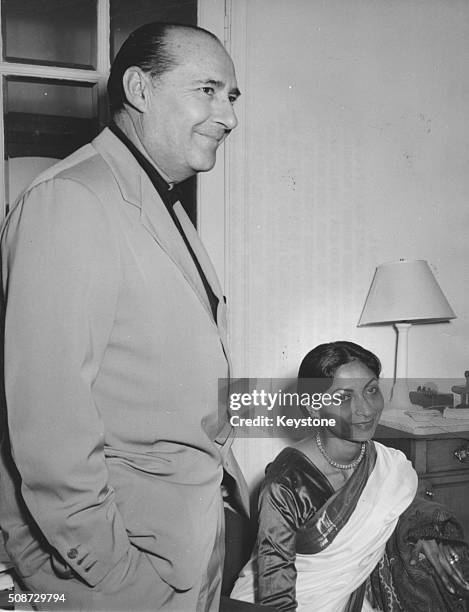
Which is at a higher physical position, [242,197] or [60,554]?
[242,197]

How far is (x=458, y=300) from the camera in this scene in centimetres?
242

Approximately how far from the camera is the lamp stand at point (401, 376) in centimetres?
209

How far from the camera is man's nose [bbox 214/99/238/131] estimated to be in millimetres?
1106

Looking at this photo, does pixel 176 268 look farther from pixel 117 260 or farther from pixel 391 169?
pixel 391 169

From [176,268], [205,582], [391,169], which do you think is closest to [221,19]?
[391,169]

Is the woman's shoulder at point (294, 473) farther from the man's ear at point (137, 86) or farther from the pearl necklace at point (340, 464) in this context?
the man's ear at point (137, 86)

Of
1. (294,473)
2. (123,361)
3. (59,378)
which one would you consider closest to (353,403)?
(294,473)

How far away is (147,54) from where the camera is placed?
3.57 ft

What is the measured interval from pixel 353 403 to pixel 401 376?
629 millimetres

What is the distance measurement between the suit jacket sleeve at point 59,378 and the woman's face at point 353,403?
0.79m

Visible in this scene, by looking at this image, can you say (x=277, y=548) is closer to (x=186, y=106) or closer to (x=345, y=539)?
(x=345, y=539)

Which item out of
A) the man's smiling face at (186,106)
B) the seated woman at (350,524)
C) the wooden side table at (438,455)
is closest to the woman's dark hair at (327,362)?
the seated woman at (350,524)

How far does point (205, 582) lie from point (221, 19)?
1652 millimetres

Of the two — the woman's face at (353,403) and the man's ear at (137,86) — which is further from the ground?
the man's ear at (137,86)
